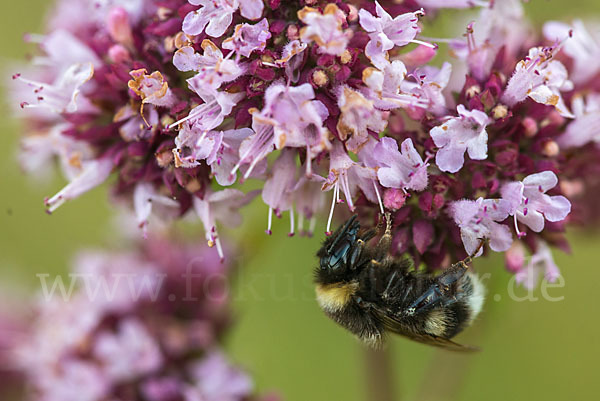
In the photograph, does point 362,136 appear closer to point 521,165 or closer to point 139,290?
point 521,165

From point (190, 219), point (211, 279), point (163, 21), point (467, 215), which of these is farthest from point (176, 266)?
point (467, 215)

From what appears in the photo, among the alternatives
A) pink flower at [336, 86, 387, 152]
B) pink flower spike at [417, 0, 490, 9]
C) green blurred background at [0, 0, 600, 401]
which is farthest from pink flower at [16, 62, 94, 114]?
green blurred background at [0, 0, 600, 401]

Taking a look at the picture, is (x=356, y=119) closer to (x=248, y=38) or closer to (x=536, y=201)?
(x=248, y=38)

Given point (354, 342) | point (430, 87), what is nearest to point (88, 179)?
point (430, 87)

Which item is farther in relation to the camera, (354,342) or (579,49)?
(354,342)

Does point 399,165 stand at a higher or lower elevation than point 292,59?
lower

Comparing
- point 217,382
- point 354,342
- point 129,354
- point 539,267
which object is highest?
point 539,267

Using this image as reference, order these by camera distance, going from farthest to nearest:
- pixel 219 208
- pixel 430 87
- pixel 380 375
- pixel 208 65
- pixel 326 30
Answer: pixel 380 375
pixel 219 208
pixel 430 87
pixel 208 65
pixel 326 30
